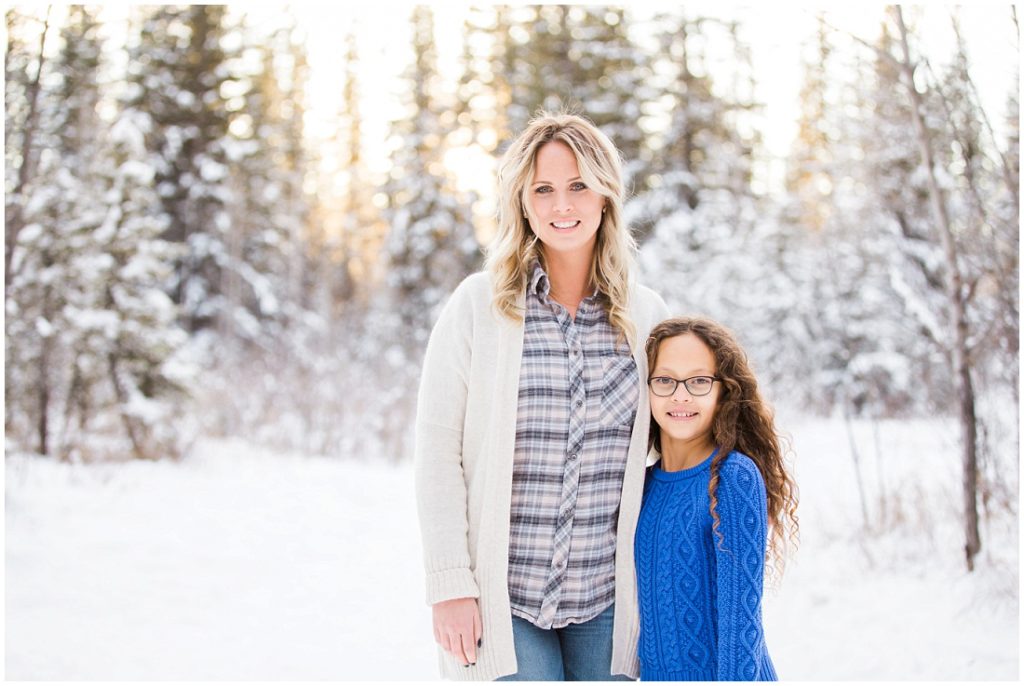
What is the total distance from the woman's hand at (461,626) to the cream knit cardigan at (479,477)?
0.07ft

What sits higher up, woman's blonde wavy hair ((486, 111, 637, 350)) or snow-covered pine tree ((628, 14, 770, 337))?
snow-covered pine tree ((628, 14, 770, 337))

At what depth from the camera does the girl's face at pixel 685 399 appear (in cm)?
214

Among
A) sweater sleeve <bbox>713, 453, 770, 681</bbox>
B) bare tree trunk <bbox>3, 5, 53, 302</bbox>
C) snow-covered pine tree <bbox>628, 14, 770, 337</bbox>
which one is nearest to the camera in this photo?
sweater sleeve <bbox>713, 453, 770, 681</bbox>

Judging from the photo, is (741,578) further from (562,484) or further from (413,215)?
(413,215)

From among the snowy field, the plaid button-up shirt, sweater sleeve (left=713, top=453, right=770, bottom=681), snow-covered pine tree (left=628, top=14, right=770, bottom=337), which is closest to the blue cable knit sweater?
sweater sleeve (left=713, top=453, right=770, bottom=681)

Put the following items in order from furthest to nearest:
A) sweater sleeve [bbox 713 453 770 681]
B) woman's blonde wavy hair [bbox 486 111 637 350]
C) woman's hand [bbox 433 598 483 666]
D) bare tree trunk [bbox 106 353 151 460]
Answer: bare tree trunk [bbox 106 353 151 460] → woman's blonde wavy hair [bbox 486 111 637 350] → woman's hand [bbox 433 598 483 666] → sweater sleeve [bbox 713 453 770 681]

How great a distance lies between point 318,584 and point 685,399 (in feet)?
12.4

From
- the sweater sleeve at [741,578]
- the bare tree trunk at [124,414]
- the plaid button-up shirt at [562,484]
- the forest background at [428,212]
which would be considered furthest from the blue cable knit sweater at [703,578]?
the bare tree trunk at [124,414]

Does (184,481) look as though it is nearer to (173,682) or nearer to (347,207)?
(173,682)

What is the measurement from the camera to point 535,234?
226cm

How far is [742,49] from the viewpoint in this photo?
44.4ft

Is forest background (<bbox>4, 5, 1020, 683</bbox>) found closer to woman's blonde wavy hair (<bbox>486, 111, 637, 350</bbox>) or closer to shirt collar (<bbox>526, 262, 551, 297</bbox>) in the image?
woman's blonde wavy hair (<bbox>486, 111, 637, 350</bbox>)

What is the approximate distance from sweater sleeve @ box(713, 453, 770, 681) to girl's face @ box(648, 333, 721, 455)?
0.22 meters

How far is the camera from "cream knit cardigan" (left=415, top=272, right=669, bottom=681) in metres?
2.02
